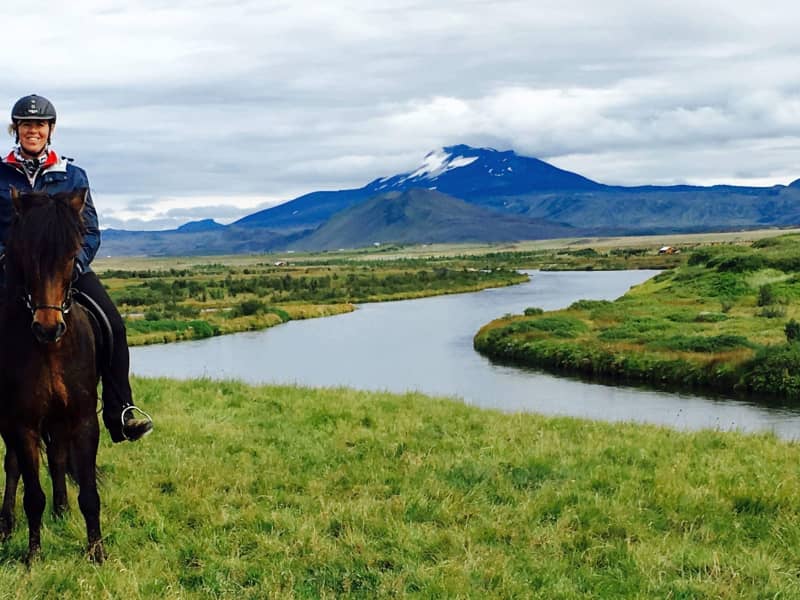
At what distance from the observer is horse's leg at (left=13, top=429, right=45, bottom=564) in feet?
25.0

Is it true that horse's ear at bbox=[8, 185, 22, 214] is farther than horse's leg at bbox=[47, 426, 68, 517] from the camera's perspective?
No

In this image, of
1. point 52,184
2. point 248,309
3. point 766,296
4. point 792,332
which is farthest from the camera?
point 248,309

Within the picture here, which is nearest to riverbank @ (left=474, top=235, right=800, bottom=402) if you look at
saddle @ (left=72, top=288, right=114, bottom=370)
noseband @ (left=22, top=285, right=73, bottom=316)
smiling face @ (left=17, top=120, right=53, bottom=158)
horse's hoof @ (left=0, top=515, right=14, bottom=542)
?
saddle @ (left=72, top=288, right=114, bottom=370)

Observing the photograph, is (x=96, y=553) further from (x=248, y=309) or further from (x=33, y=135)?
(x=248, y=309)

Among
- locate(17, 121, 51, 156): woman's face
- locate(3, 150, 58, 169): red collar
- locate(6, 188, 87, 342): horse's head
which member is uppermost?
locate(17, 121, 51, 156): woman's face

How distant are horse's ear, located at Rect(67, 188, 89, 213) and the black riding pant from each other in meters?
1.32

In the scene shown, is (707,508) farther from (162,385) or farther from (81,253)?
(162,385)

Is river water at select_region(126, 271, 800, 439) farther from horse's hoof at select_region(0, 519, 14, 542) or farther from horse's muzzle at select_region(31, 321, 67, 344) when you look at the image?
horse's muzzle at select_region(31, 321, 67, 344)

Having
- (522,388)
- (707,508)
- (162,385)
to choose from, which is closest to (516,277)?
(522,388)

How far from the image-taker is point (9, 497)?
8.80 metres

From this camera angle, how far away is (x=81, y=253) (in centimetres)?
812

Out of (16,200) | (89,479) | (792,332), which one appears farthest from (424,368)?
(16,200)

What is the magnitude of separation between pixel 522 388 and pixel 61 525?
83.5ft

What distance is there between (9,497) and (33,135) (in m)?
3.85
